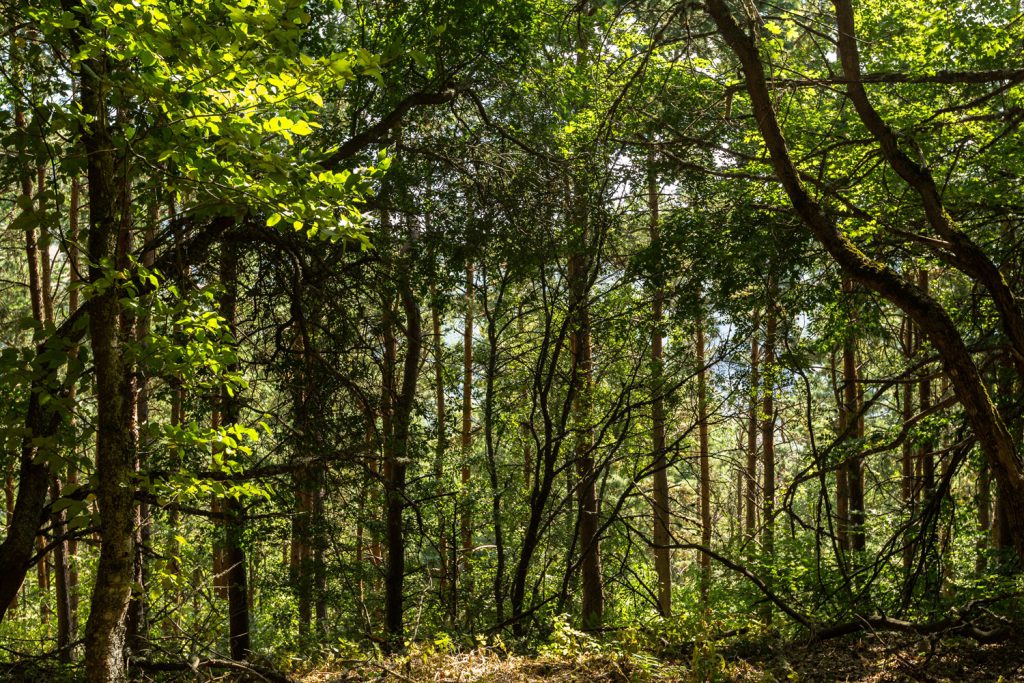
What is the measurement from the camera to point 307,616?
50.9 feet

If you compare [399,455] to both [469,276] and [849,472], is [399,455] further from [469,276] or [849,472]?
[849,472]

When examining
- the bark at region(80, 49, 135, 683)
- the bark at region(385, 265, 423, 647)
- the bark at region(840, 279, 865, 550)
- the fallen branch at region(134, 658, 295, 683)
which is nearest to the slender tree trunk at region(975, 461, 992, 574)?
the bark at region(840, 279, 865, 550)

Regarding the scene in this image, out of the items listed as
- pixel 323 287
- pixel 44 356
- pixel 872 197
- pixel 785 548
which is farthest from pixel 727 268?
pixel 44 356

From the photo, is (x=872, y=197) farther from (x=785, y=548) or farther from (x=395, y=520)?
(x=395, y=520)

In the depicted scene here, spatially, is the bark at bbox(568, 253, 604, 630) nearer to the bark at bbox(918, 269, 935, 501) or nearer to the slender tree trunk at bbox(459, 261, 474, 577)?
the slender tree trunk at bbox(459, 261, 474, 577)

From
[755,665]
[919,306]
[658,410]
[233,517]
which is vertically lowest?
[755,665]

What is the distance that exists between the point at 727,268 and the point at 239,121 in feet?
19.4

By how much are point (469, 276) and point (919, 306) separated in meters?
5.20

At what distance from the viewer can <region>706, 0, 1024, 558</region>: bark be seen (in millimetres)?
3971

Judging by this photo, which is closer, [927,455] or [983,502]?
[927,455]

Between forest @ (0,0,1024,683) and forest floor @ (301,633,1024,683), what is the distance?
0.04 m

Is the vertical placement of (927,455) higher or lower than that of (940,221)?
lower

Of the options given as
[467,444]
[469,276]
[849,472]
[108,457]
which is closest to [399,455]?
[469,276]

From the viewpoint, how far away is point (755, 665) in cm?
516
